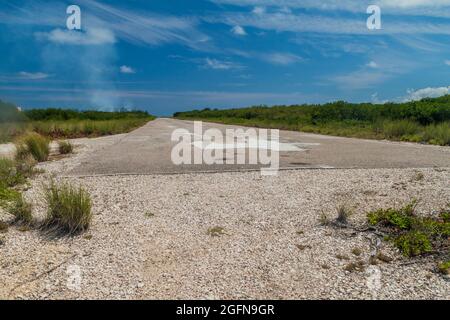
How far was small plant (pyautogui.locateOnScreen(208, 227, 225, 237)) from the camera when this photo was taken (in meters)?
4.19

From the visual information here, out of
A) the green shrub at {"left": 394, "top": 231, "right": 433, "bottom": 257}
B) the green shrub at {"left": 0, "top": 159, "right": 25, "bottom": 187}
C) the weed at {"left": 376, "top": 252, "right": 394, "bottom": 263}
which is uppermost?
the green shrub at {"left": 0, "top": 159, "right": 25, "bottom": 187}

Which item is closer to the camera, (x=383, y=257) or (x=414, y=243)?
(x=383, y=257)

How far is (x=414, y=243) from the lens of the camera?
368cm

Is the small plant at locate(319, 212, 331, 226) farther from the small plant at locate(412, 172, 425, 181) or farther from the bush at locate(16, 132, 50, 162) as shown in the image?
the bush at locate(16, 132, 50, 162)

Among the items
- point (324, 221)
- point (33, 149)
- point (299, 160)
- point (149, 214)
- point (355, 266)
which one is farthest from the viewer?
point (33, 149)

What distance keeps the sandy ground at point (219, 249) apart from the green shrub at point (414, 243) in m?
0.12

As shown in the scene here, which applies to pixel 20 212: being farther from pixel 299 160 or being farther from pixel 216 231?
pixel 299 160

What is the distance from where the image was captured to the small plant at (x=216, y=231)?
4.19 metres

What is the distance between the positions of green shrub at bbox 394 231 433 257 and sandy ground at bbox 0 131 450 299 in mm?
122

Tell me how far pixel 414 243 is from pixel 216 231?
219cm

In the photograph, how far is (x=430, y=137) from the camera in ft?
45.8

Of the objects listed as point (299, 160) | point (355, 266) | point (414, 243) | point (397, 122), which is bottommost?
point (355, 266)

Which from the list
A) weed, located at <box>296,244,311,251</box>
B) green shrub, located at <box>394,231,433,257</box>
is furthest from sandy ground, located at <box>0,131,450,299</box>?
green shrub, located at <box>394,231,433,257</box>

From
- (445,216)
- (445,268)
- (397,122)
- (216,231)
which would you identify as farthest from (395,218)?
(397,122)
